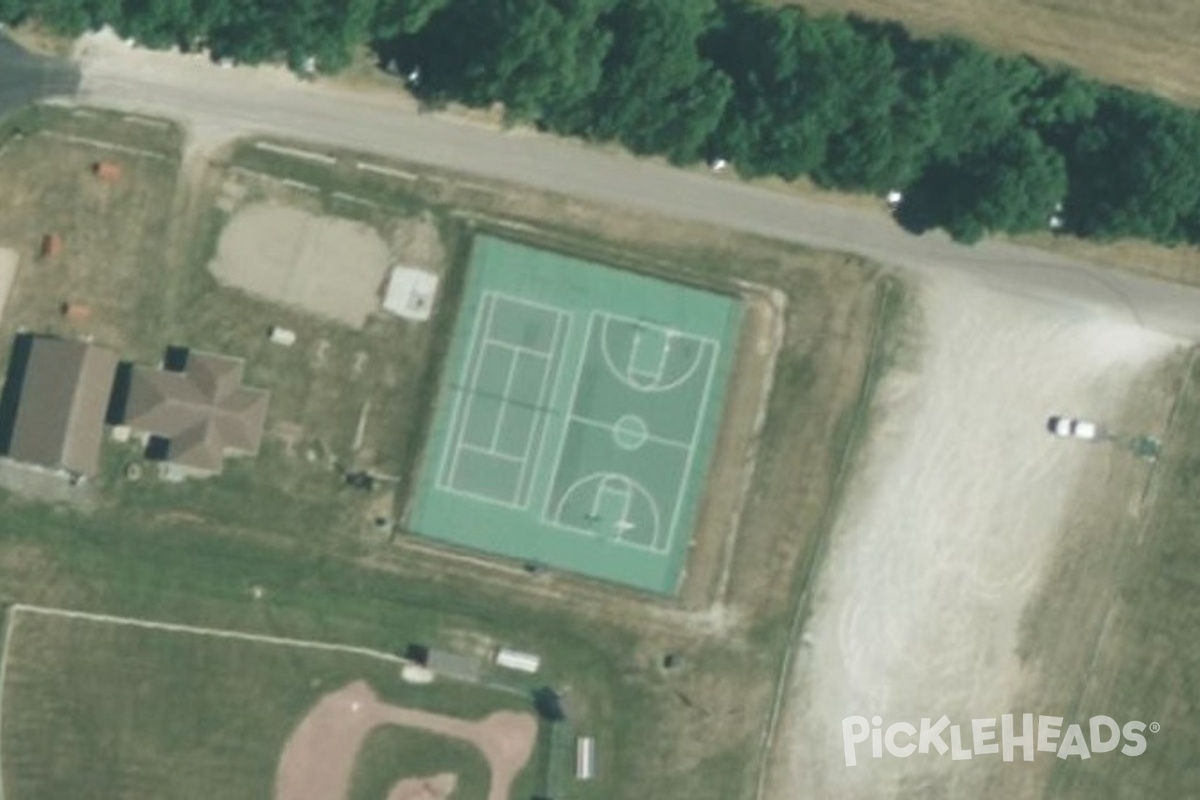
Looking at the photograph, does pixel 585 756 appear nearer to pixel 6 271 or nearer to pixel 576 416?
pixel 576 416

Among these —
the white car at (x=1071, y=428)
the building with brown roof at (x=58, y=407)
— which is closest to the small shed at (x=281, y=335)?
the building with brown roof at (x=58, y=407)

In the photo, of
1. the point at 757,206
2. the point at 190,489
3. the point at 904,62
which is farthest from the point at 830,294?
the point at 190,489

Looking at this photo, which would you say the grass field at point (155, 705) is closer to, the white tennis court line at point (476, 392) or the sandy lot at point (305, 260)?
the white tennis court line at point (476, 392)

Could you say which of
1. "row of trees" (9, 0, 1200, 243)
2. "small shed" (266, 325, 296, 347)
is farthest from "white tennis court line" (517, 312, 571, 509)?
"small shed" (266, 325, 296, 347)

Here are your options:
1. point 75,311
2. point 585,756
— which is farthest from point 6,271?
point 585,756

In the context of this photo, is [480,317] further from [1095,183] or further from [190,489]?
[1095,183]

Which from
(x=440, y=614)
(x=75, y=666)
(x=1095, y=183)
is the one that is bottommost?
(x=75, y=666)
